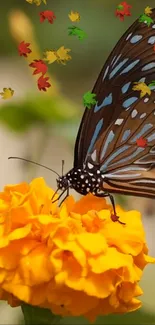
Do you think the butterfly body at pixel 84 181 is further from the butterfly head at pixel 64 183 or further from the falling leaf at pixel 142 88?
the falling leaf at pixel 142 88

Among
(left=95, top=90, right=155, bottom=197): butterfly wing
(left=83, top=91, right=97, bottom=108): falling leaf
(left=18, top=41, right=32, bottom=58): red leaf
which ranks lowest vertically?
(left=95, top=90, right=155, bottom=197): butterfly wing

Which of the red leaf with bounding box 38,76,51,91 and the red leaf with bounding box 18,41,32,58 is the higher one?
the red leaf with bounding box 18,41,32,58

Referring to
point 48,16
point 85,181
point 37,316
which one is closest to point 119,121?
point 85,181

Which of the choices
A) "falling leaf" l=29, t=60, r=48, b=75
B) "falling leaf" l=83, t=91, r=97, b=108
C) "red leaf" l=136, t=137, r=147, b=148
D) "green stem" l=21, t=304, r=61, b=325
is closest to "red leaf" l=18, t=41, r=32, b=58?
"falling leaf" l=29, t=60, r=48, b=75

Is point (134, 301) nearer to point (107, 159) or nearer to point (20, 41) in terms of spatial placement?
point (107, 159)

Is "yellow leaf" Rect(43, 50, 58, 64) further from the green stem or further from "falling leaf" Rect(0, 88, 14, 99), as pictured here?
the green stem

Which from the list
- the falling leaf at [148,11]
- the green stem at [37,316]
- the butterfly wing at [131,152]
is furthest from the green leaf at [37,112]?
the green stem at [37,316]
